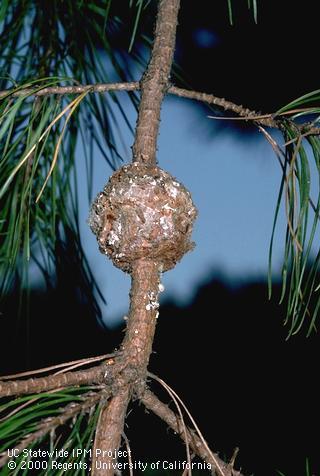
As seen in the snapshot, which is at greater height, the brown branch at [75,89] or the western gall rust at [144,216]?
the brown branch at [75,89]

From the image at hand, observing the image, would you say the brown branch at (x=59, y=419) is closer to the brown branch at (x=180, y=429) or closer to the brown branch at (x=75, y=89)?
the brown branch at (x=180, y=429)

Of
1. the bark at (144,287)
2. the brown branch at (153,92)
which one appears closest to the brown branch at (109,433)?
the bark at (144,287)

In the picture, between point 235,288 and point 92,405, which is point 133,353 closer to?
point 92,405

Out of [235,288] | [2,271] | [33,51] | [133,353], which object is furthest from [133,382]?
[235,288]

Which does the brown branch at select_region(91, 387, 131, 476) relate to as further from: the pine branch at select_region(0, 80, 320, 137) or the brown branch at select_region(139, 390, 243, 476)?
the pine branch at select_region(0, 80, 320, 137)

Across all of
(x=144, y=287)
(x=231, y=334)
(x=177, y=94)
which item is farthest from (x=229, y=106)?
(x=231, y=334)

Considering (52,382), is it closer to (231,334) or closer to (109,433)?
(109,433)

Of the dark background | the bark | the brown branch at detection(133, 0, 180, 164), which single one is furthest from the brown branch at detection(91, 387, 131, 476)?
the dark background
